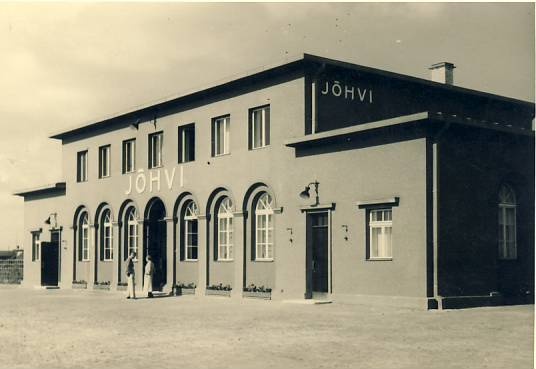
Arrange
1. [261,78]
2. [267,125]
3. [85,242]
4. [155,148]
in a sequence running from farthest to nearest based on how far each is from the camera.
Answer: [85,242]
[155,148]
[267,125]
[261,78]

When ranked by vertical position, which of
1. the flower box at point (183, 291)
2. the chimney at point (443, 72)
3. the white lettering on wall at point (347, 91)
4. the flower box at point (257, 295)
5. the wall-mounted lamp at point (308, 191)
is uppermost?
the chimney at point (443, 72)

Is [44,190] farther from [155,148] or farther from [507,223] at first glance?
[507,223]

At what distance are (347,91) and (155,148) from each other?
9131mm

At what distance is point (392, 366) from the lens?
9.55 m

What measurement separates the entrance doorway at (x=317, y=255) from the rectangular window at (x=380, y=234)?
194 centimetres

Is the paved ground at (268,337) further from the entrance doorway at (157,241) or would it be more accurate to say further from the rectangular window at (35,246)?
the rectangular window at (35,246)

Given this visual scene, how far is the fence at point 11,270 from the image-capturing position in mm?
39188

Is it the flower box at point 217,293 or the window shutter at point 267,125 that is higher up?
the window shutter at point 267,125

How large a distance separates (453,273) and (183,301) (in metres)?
8.34

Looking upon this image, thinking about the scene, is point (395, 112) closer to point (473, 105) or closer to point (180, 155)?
point (473, 105)

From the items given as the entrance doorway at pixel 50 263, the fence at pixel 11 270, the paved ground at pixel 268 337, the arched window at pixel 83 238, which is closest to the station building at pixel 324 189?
the arched window at pixel 83 238

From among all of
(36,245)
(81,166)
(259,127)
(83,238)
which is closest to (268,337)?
(259,127)

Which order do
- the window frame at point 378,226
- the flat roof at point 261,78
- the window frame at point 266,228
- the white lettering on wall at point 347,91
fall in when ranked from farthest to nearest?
the window frame at point 266,228 < the white lettering on wall at point 347,91 < the flat roof at point 261,78 < the window frame at point 378,226

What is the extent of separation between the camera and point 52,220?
35.2m
